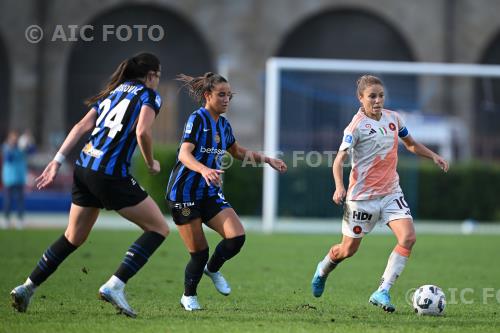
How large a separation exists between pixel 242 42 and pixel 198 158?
2576 cm

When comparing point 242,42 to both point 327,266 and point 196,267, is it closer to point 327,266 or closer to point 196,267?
point 327,266

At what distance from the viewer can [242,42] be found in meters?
33.3

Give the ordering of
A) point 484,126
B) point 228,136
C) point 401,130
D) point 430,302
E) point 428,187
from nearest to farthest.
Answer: point 430,302 → point 228,136 → point 401,130 → point 428,187 → point 484,126

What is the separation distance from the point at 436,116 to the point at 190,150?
22458 mm

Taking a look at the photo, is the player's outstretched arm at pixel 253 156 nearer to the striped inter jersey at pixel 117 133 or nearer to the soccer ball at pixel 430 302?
the striped inter jersey at pixel 117 133

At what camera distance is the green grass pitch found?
7.25 meters

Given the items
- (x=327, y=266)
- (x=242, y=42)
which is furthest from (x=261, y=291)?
(x=242, y=42)

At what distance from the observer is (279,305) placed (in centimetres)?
854

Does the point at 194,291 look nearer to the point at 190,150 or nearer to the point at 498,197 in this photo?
the point at 190,150

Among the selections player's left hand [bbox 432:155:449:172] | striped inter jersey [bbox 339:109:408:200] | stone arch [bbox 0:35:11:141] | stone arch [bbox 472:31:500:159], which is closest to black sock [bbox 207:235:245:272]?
striped inter jersey [bbox 339:109:408:200]

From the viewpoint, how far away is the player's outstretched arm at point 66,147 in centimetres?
724

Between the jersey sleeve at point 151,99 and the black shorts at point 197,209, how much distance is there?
98 centimetres

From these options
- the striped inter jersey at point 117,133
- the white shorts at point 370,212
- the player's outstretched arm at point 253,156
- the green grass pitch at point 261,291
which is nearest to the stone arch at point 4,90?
the green grass pitch at point 261,291

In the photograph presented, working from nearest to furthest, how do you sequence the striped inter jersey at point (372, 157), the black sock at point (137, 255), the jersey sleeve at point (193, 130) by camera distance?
the black sock at point (137, 255), the jersey sleeve at point (193, 130), the striped inter jersey at point (372, 157)
